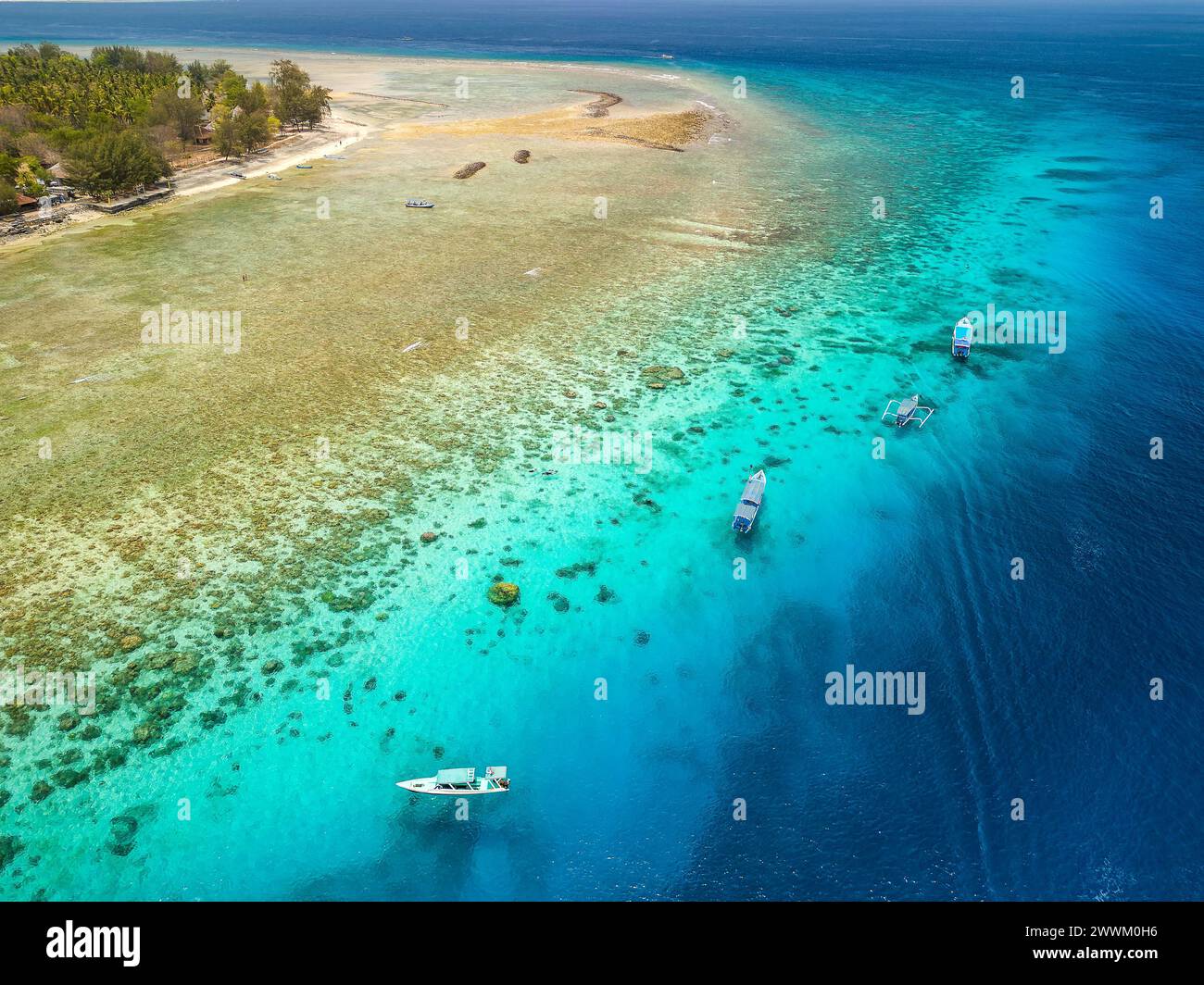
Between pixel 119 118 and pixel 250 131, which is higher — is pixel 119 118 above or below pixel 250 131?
above

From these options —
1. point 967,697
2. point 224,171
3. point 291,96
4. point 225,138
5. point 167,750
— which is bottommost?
point 167,750

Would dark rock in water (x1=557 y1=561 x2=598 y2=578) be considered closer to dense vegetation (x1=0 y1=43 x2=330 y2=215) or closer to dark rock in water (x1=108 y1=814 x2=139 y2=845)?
dark rock in water (x1=108 y1=814 x2=139 y2=845)

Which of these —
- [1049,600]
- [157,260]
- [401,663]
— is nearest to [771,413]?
[1049,600]

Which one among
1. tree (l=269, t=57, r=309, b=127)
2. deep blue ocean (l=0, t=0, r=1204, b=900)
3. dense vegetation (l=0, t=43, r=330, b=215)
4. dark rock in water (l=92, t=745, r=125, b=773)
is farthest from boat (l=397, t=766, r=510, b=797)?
tree (l=269, t=57, r=309, b=127)

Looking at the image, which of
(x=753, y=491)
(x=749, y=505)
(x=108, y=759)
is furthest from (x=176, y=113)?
(x=749, y=505)

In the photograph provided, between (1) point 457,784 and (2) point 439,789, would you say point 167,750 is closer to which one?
(2) point 439,789

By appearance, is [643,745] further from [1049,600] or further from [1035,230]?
[1035,230]

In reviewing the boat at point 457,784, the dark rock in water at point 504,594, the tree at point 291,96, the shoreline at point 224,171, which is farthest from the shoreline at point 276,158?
the boat at point 457,784
